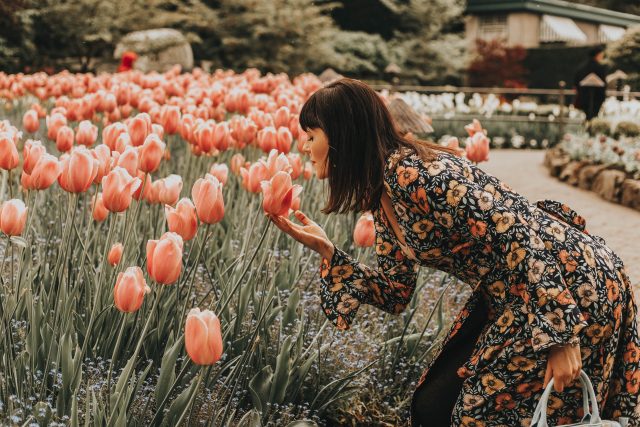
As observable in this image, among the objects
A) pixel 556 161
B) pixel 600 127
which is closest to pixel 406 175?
pixel 556 161

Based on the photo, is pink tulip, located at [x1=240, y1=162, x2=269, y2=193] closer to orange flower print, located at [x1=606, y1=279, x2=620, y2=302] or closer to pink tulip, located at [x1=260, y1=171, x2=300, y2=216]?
pink tulip, located at [x1=260, y1=171, x2=300, y2=216]

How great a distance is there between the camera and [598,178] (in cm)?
1062

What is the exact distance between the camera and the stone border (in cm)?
951

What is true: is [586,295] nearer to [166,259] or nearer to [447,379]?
[447,379]

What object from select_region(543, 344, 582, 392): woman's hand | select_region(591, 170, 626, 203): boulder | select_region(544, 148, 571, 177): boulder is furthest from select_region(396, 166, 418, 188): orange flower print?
select_region(544, 148, 571, 177): boulder

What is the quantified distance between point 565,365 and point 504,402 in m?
0.27

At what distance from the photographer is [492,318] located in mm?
2471

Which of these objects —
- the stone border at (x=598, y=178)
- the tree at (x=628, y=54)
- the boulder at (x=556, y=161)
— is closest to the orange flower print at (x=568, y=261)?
the stone border at (x=598, y=178)

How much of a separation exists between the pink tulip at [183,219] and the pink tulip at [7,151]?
2.71ft

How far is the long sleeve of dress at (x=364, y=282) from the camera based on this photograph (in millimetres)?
2666

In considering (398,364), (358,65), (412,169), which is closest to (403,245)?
(412,169)

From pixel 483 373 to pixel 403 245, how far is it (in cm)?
46

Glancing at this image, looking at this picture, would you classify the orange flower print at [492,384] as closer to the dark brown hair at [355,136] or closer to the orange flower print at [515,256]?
the orange flower print at [515,256]

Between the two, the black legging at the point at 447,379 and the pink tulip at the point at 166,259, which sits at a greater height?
the pink tulip at the point at 166,259
